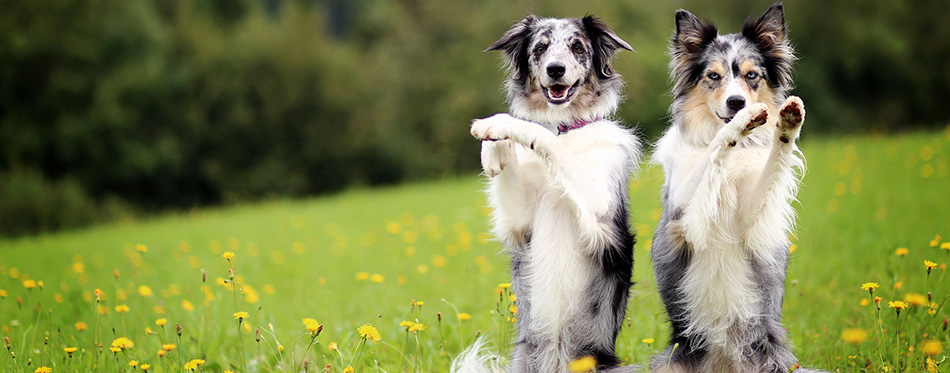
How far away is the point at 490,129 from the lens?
2758 millimetres

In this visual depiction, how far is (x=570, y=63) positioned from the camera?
3.10 m

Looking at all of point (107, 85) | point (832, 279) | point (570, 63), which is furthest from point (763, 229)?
point (107, 85)

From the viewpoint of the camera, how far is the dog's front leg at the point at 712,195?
2.61m

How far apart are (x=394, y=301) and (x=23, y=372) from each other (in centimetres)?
298

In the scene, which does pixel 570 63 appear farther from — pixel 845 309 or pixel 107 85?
pixel 107 85

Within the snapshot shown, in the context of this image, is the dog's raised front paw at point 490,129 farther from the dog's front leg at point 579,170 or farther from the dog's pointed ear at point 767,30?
the dog's pointed ear at point 767,30

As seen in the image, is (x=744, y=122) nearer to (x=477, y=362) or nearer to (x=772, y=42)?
(x=772, y=42)

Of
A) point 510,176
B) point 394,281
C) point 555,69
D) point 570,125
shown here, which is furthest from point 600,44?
point 394,281

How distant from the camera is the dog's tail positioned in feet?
10.8

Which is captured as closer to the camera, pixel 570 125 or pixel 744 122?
pixel 744 122

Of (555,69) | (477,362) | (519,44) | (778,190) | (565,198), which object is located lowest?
(477,362)

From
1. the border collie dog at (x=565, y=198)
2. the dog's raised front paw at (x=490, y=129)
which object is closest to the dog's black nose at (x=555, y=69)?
the border collie dog at (x=565, y=198)

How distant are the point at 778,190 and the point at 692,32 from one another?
0.94 meters

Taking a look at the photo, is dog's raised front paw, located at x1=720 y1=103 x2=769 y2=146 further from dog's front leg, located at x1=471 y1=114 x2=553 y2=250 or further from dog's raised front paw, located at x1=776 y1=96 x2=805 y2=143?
dog's front leg, located at x1=471 y1=114 x2=553 y2=250
